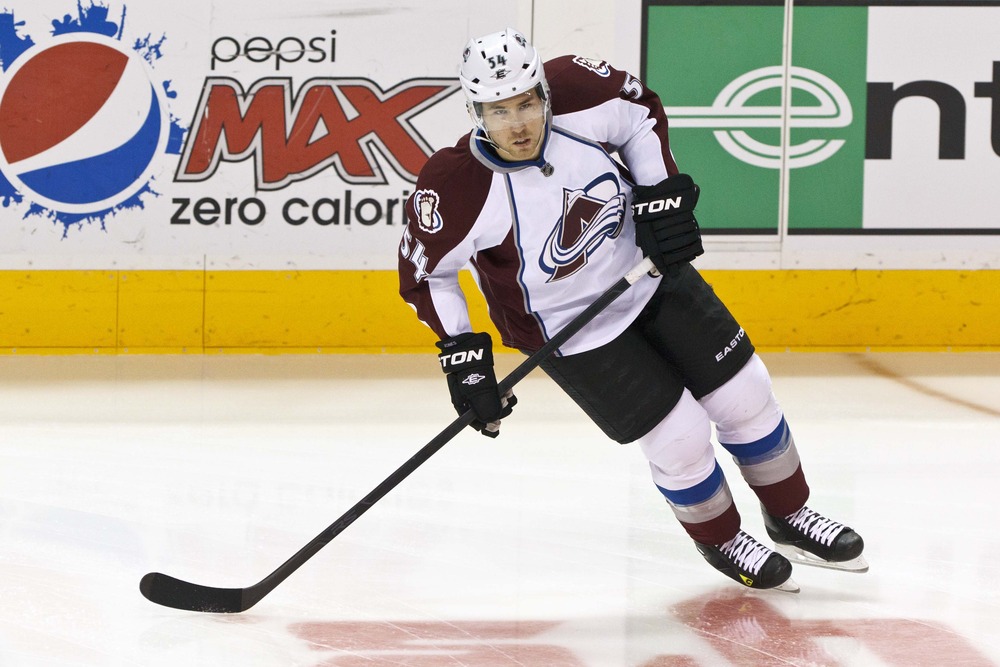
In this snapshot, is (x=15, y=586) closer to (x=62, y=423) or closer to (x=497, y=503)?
(x=497, y=503)

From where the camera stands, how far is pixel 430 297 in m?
2.35

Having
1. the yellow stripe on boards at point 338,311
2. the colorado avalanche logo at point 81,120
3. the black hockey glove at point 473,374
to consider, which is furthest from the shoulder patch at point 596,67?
the colorado avalanche logo at point 81,120

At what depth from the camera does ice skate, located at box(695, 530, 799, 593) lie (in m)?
2.43

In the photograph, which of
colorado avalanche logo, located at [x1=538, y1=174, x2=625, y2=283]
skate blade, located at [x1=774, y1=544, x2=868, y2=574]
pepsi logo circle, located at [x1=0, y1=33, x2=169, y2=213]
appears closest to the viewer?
colorado avalanche logo, located at [x1=538, y1=174, x2=625, y2=283]

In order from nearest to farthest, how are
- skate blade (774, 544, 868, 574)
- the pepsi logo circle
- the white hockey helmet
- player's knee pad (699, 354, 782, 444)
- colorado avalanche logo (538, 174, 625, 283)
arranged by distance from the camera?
the white hockey helmet, colorado avalanche logo (538, 174, 625, 283), player's knee pad (699, 354, 782, 444), skate blade (774, 544, 868, 574), the pepsi logo circle

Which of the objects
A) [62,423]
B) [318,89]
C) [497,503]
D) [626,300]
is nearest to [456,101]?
[318,89]

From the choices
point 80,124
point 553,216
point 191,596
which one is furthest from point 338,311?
point 553,216

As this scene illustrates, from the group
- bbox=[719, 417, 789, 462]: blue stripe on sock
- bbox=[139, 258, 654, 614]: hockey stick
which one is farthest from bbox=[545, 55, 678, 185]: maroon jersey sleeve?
bbox=[719, 417, 789, 462]: blue stripe on sock

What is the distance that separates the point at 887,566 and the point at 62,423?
106 inches

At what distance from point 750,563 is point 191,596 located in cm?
109

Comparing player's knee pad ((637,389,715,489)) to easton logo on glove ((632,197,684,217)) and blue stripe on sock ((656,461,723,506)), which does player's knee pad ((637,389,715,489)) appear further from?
easton logo on glove ((632,197,684,217))

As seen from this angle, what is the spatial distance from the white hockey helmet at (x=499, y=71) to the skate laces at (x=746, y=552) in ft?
3.10

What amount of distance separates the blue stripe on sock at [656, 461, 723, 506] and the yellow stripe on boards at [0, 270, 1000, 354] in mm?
2944

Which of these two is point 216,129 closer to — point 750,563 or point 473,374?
point 473,374
